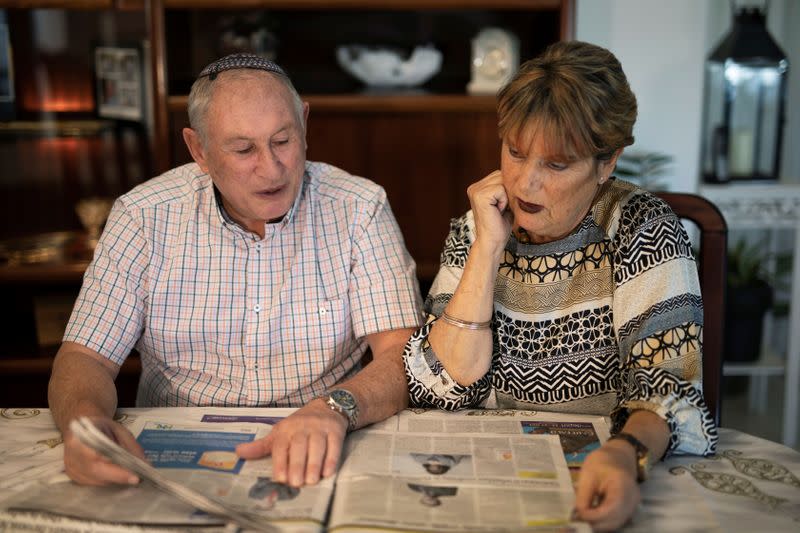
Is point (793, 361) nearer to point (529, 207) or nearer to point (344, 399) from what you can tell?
point (529, 207)

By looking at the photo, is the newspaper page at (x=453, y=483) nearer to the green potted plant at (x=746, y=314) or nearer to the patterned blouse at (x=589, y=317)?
the patterned blouse at (x=589, y=317)

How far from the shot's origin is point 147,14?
2.35 m

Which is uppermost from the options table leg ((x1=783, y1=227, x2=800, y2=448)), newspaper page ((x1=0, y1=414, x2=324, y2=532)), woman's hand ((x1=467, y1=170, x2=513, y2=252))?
woman's hand ((x1=467, y1=170, x2=513, y2=252))

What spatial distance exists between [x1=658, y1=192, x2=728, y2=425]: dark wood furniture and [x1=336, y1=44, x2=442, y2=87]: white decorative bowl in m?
1.18

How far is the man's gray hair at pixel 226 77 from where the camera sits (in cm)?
150

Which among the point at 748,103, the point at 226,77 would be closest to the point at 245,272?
the point at 226,77

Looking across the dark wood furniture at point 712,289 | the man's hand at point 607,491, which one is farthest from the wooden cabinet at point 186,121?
the man's hand at point 607,491

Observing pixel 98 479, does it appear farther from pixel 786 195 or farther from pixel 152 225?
pixel 786 195

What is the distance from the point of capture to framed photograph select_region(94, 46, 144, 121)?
2.53 metres

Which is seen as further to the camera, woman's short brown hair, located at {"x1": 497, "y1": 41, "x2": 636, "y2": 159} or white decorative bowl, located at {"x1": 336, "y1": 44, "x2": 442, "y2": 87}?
white decorative bowl, located at {"x1": 336, "y1": 44, "x2": 442, "y2": 87}

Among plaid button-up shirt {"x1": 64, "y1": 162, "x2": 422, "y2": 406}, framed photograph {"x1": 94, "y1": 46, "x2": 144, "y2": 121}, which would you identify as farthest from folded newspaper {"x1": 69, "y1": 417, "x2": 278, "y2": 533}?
framed photograph {"x1": 94, "y1": 46, "x2": 144, "y2": 121}

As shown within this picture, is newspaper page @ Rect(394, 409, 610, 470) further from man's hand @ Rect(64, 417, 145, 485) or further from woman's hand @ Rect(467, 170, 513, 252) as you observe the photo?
man's hand @ Rect(64, 417, 145, 485)

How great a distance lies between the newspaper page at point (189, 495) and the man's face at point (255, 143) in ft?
1.70

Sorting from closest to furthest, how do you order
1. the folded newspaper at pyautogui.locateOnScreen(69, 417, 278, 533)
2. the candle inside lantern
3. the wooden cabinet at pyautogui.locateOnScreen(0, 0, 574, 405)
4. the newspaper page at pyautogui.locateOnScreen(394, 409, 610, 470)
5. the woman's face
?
the folded newspaper at pyautogui.locateOnScreen(69, 417, 278, 533) → the newspaper page at pyautogui.locateOnScreen(394, 409, 610, 470) → the woman's face → the wooden cabinet at pyautogui.locateOnScreen(0, 0, 574, 405) → the candle inside lantern
